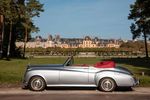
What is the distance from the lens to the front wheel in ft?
49.5

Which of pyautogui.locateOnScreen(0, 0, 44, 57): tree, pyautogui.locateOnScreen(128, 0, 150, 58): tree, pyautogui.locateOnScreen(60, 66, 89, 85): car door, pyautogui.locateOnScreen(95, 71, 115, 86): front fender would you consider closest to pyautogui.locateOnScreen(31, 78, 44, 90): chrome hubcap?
pyautogui.locateOnScreen(60, 66, 89, 85): car door

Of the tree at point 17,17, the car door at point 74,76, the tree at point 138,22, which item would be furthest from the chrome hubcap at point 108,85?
the tree at point 138,22

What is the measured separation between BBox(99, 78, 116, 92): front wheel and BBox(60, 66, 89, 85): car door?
0.63 meters

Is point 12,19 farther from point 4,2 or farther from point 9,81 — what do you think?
point 9,81

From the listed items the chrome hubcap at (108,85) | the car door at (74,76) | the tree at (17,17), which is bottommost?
the chrome hubcap at (108,85)

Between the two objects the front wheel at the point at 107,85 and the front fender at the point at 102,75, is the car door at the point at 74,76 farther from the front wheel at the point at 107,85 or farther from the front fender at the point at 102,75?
the front wheel at the point at 107,85

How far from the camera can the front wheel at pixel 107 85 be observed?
15095 mm

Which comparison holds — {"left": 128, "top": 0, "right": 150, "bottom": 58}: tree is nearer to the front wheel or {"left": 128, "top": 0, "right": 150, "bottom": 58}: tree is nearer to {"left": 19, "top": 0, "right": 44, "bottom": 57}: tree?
{"left": 19, "top": 0, "right": 44, "bottom": 57}: tree

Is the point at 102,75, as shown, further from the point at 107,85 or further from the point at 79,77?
→ the point at 79,77

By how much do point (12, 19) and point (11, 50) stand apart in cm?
1650

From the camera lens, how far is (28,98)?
1324 cm

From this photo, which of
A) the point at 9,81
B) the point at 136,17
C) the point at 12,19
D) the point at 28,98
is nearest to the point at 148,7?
the point at 12,19

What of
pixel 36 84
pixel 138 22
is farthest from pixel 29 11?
pixel 36 84

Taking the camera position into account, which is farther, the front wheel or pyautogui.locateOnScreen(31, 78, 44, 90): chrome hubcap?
pyautogui.locateOnScreen(31, 78, 44, 90): chrome hubcap
